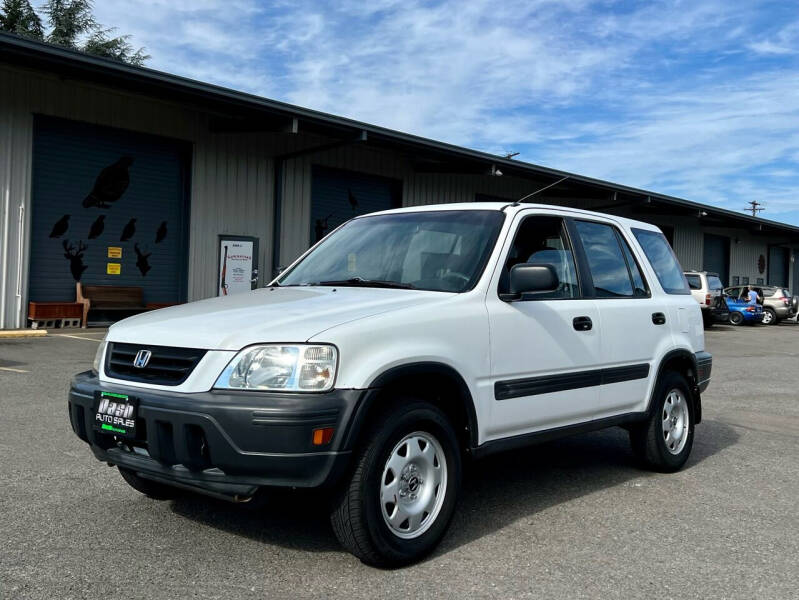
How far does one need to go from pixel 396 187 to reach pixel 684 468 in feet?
60.1

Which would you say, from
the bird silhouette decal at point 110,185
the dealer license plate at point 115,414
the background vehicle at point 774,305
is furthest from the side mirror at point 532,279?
the background vehicle at point 774,305

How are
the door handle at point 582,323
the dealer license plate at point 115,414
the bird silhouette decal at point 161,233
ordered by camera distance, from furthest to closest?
the bird silhouette decal at point 161,233 → the door handle at point 582,323 → the dealer license plate at point 115,414

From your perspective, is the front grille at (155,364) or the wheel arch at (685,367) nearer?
the front grille at (155,364)

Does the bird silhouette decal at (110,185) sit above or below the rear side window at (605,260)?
above

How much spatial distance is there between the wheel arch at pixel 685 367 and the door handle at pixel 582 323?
3.25ft

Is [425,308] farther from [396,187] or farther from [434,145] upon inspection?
[396,187]

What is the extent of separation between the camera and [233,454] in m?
3.34

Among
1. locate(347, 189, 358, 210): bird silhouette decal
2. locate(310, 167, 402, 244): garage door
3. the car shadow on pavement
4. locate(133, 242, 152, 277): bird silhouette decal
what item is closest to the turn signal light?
the car shadow on pavement

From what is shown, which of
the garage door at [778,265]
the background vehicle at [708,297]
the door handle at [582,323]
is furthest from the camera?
the garage door at [778,265]

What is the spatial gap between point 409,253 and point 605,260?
5.02 feet

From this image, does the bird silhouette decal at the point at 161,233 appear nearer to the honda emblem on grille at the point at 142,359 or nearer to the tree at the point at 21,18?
the honda emblem on grille at the point at 142,359

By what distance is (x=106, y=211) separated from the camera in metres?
17.2

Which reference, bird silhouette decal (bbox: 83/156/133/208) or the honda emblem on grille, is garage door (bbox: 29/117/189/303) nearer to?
bird silhouette decal (bbox: 83/156/133/208)

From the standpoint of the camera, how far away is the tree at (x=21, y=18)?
39.1 metres
